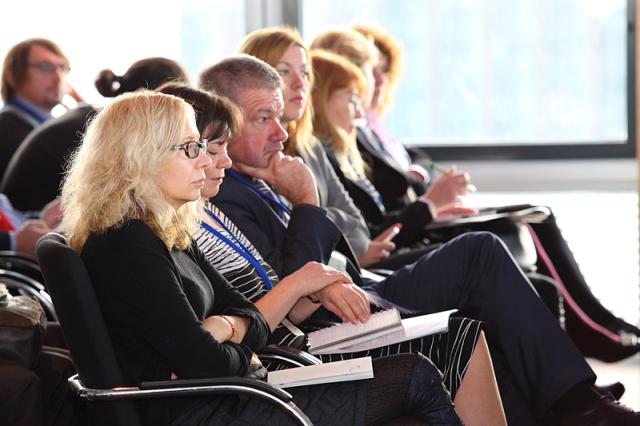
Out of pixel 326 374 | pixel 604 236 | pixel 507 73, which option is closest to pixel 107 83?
pixel 326 374

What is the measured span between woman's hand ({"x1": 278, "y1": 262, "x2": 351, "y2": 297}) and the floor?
285 cm

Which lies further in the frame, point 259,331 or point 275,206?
point 275,206

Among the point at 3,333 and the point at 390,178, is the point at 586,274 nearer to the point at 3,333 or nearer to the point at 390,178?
the point at 390,178

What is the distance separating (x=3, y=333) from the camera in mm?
2365

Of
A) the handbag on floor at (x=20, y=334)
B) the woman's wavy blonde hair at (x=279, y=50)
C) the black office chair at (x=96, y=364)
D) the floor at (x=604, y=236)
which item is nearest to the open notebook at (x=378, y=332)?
the black office chair at (x=96, y=364)

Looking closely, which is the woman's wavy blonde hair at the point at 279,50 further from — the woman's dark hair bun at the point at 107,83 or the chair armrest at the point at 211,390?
the chair armrest at the point at 211,390

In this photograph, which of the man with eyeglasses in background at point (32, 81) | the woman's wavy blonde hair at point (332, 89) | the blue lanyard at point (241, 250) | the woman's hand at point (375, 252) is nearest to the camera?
the blue lanyard at point (241, 250)

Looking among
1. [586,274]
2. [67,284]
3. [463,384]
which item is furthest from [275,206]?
[586,274]

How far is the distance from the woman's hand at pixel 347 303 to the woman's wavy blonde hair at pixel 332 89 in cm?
136

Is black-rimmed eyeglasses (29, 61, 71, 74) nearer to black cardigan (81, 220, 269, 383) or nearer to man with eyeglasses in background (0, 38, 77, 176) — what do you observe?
man with eyeglasses in background (0, 38, 77, 176)

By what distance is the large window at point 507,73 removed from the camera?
5363 mm

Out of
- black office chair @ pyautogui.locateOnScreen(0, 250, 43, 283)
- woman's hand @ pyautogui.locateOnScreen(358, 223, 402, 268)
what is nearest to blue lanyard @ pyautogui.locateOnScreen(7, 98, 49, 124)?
black office chair @ pyautogui.locateOnScreen(0, 250, 43, 283)

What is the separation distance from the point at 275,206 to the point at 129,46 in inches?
105

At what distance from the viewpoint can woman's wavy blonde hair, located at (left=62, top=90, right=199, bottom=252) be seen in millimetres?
2158
